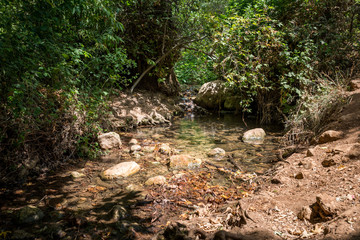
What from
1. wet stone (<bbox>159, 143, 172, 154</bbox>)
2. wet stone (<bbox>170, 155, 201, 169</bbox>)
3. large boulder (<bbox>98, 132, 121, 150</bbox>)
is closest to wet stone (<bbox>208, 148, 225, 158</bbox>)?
wet stone (<bbox>170, 155, 201, 169</bbox>)

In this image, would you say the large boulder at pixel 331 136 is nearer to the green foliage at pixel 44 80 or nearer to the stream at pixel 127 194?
the stream at pixel 127 194

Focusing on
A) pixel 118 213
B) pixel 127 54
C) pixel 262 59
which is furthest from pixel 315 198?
Answer: pixel 127 54

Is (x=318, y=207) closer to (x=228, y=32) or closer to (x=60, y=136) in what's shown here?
(x=60, y=136)

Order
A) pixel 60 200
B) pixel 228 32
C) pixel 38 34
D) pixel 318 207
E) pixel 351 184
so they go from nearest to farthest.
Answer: pixel 318 207, pixel 351 184, pixel 38 34, pixel 60 200, pixel 228 32

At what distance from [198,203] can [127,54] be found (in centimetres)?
680

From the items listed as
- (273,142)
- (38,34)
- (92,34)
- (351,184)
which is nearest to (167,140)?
(273,142)

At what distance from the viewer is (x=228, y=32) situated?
7266mm

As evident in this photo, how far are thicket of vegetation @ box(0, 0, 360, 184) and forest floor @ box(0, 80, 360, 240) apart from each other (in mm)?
886

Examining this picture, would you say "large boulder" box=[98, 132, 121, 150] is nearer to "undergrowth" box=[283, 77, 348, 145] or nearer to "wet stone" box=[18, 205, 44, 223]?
"wet stone" box=[18, 205, 44, 223]

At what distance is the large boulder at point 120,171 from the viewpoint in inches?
152

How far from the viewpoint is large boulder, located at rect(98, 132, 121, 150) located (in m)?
5.04

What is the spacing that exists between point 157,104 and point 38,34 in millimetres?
6352

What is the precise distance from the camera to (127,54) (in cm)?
841

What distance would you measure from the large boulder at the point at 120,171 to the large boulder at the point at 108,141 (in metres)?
1.12
